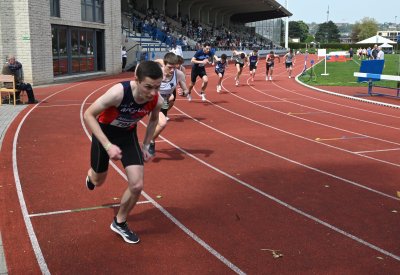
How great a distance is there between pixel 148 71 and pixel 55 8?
64.2 ft

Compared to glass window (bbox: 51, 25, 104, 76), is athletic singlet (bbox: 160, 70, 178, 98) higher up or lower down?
lower down

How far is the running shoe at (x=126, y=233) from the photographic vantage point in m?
4.59

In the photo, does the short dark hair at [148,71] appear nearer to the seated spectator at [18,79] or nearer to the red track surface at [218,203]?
the red track surface at [218,203]

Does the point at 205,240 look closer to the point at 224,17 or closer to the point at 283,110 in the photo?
the point at 283,110

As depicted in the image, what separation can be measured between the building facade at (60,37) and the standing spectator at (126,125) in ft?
54.0

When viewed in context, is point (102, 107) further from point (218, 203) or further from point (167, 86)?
point (167, 86)

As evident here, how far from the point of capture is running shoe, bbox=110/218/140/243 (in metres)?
4.59

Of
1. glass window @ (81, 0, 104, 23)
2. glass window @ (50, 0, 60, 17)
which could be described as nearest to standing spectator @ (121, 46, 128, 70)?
glass window @ (81, 0, 104, 23)

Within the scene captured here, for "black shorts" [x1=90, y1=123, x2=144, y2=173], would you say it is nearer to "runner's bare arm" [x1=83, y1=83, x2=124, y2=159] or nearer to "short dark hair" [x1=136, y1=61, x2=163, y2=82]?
"runner's bare arm" [x1=83, y1=83, x2=124, y2=159]

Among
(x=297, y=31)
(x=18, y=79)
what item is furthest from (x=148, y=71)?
(x=297, y=31)

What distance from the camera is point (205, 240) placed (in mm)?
4742

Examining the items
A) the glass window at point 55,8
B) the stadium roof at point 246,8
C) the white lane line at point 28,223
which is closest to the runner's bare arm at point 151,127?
the white lane line at point 28,223

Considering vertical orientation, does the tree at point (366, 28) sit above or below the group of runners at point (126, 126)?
above

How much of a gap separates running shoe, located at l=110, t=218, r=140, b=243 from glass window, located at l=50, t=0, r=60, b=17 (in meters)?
18.8
